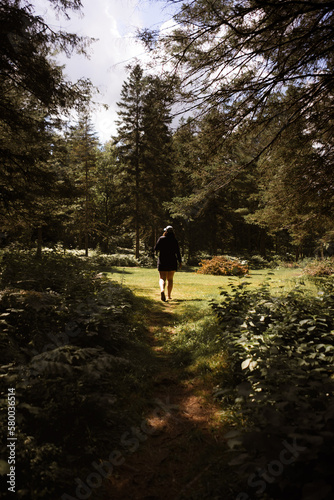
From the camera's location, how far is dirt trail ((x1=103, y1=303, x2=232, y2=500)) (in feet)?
7.30

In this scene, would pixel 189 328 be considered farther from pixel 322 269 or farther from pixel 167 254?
pixel 322 269

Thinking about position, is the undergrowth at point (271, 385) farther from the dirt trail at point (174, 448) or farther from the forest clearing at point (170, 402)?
the dirt trail at point (174, 448)

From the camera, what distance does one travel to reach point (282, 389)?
2340mm

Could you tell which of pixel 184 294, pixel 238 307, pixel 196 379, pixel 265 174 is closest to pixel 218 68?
pixel 265 174

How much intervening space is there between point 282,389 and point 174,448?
4.13 feet

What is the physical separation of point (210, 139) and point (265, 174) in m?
2.51

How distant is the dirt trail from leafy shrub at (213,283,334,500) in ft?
0.93

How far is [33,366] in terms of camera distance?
2.71 meters

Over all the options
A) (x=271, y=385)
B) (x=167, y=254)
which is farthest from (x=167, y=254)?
(x=271, y=385)

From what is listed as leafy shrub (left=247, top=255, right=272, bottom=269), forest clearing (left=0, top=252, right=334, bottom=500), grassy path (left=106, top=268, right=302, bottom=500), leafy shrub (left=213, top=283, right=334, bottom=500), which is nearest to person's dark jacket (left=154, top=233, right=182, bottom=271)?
forest clearing (left=0, top=252, right=334, bottom=500)

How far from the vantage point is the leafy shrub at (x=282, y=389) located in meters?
1.72

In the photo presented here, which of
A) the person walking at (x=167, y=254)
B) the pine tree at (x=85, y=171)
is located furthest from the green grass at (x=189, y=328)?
the pine tree at (x=85, y=171)

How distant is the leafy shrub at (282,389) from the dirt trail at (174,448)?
0.28m

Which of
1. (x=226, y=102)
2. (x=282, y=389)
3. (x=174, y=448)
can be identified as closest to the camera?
(x=282, y=389)
